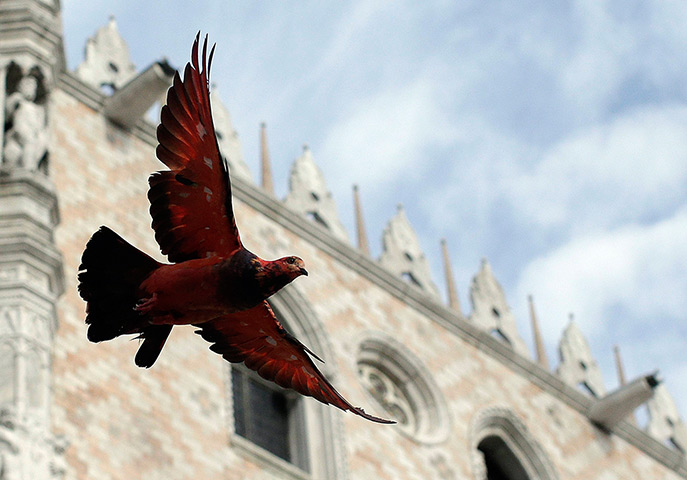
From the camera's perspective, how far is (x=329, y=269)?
18906 mm

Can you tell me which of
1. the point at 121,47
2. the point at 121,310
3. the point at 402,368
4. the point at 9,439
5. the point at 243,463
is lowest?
the point at 121,310

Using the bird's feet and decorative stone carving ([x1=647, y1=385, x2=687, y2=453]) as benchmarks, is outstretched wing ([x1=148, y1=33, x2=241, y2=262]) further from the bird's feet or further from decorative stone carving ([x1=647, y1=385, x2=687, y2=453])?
decorative stone carving ([x1=647, y1=385, x2=687, y2=453])

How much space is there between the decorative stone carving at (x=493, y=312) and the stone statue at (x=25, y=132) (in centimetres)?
802

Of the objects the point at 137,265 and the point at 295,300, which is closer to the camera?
the point at 137,265

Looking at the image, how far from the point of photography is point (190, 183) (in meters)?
6.20

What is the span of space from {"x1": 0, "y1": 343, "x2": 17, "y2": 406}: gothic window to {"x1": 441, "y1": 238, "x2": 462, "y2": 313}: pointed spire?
8.78 m

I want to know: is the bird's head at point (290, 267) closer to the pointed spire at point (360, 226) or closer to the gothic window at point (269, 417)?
the gothic window at point (269, 417)

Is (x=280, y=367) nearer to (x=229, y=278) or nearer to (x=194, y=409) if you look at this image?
(x=229, y=278)

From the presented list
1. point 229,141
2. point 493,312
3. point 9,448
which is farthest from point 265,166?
point 9,448

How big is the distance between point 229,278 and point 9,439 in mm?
6786

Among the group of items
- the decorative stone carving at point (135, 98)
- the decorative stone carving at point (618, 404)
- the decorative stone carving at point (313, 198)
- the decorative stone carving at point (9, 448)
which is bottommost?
the decorative stone carving at point (9, 448)

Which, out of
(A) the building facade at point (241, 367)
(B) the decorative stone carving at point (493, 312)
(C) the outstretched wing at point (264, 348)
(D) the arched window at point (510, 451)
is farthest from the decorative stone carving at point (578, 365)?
(C) the outstretched wing at point (264, 348)

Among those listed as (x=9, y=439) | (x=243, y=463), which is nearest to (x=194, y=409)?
(x=243, y=463)

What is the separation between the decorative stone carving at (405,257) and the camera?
20.5 m
